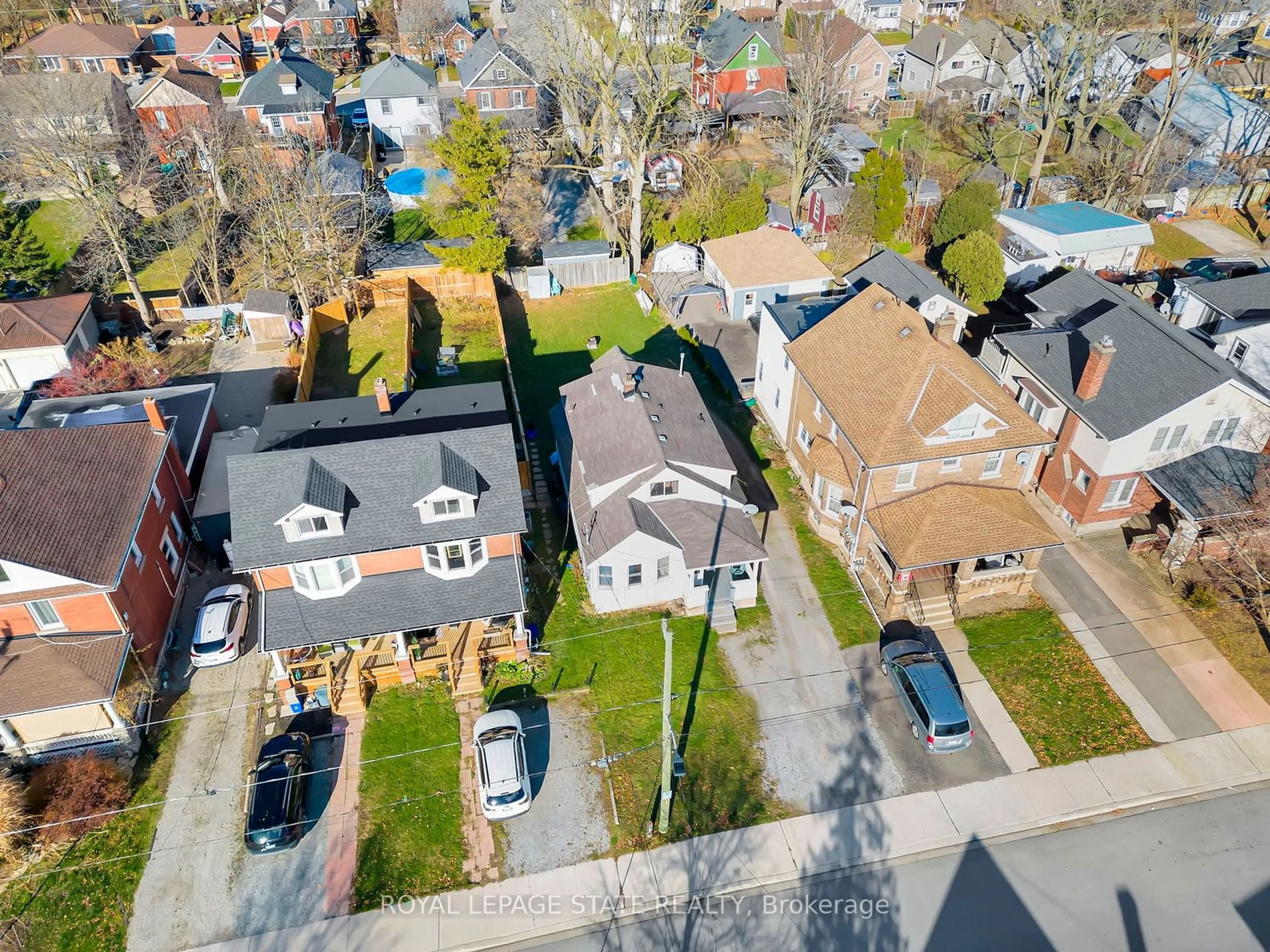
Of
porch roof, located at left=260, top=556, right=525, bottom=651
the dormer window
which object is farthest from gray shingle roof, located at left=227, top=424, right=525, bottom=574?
porch roof, located at left=260, top=556, right=525, bottom=651

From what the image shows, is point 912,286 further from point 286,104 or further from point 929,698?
point 286,104

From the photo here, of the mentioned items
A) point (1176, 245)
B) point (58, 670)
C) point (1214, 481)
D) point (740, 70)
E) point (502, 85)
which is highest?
point (740, 70)

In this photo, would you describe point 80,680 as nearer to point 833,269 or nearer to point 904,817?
point 904,817

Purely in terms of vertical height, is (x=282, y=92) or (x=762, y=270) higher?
(x=282, y=92)

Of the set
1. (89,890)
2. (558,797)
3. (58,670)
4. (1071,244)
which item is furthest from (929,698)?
(1071,244)

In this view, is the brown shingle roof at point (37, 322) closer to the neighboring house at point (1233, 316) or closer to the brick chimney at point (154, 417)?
the brick chimney at point (154, 417)

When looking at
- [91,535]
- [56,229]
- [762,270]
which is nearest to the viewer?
[91,535]

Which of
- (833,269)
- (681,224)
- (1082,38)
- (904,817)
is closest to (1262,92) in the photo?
(1082,38)

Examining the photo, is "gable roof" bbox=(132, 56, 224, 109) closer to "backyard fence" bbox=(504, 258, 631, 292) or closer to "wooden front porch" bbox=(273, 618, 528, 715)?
"backyard fence" bbox=(504, 258, 631, 292)
